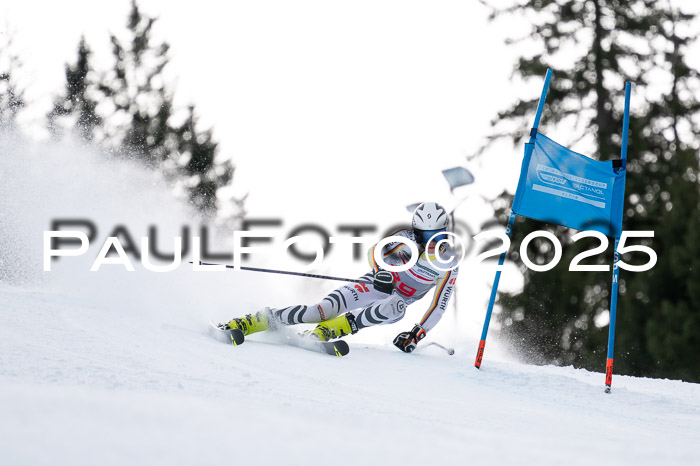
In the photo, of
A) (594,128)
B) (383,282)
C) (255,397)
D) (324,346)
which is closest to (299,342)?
(324,346)

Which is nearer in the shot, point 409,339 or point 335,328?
point 335,328

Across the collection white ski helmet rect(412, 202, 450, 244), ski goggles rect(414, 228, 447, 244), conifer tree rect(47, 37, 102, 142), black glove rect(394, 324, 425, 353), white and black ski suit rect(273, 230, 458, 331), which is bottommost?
black glove rect(394, 324, 425, 353)

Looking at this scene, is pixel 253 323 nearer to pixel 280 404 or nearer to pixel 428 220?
pixel 428 220

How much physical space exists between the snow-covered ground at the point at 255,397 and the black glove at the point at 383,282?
570 mm

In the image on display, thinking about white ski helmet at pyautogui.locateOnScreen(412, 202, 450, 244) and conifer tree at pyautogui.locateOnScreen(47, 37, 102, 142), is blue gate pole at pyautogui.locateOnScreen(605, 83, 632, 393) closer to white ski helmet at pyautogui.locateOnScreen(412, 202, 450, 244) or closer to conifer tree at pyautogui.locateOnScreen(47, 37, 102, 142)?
white ski helmet at pyautogui.locateOnScreen(412, 202, 450, 244)

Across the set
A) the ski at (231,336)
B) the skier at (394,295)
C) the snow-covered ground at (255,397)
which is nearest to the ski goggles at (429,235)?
the skier at (394,295)

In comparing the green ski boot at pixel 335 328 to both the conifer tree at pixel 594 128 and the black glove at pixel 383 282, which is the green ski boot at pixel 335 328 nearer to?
the black glove at pixel 383 282

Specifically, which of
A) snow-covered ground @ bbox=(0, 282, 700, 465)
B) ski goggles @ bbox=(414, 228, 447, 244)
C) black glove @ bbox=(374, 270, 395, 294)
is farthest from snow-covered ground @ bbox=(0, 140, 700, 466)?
ski goggles @ bbox=(414, 228, 447, 244)

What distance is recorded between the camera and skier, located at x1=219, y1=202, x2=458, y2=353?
20.6ft

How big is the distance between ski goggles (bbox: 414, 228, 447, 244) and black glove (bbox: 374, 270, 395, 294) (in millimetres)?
475

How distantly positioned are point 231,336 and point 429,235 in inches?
82.3

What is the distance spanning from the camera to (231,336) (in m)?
5.66

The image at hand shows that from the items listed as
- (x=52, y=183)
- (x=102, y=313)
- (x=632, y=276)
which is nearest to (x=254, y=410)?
(x=102, y=313)

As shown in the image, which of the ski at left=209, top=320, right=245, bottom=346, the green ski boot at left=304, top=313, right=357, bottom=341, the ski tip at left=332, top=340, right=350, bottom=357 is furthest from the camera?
the green ski boot at left=304, top=313, right=357, bottom=341
